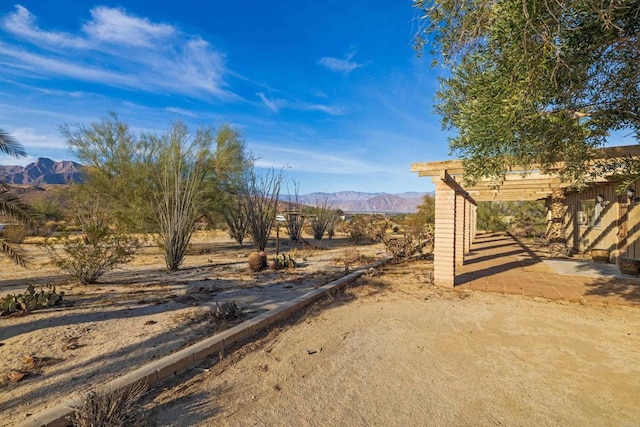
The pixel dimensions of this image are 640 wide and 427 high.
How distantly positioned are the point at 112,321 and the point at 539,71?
5.76 metres

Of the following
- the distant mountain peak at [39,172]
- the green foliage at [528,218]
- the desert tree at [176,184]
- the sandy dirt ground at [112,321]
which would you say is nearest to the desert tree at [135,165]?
the desert tree at [176,184]

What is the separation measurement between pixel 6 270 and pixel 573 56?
1225cm

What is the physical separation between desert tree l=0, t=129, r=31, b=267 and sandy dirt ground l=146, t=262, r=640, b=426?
14.1ft

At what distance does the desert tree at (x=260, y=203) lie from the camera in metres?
12.0

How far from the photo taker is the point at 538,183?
29.4 ft

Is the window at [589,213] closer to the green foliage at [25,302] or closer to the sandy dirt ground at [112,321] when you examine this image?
the sandy dirt ground at [112,321]

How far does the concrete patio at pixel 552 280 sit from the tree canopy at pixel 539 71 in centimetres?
266

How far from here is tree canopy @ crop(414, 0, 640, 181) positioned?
2.80 meters

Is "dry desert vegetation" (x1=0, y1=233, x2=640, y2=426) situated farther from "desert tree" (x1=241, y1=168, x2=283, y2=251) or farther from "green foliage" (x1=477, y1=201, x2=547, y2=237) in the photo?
"green foliage" (x1=477, y1=201, x2=547, y2=237)

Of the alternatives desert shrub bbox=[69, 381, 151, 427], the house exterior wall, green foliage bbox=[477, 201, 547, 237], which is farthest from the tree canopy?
green foliage bbox=[477, 201, 547, 237]

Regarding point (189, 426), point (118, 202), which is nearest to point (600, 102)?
point (189, 426)

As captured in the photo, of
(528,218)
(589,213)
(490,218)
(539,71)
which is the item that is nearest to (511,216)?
(490,218)

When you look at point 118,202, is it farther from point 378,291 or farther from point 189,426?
point 189,426

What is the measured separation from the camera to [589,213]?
434 inches
